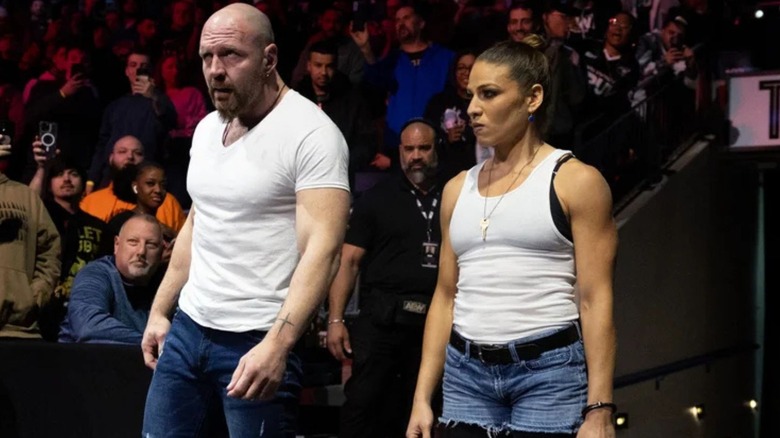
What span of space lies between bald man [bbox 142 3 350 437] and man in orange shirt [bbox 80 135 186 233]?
175 inches

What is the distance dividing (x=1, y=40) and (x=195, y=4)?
1869 millimetres

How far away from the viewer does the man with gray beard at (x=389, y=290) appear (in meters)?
6.86

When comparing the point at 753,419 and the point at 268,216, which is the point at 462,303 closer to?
the point at 268,216

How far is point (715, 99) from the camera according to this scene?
35.6ft

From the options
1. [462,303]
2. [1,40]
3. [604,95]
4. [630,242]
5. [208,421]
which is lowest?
[208,421]

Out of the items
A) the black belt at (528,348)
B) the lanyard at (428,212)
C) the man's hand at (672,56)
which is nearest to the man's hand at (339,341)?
the lanyard at (428,212)

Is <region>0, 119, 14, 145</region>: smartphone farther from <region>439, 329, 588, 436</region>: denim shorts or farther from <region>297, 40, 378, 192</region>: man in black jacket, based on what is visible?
<region>439, 329, 588, 436</region>: denim shorts

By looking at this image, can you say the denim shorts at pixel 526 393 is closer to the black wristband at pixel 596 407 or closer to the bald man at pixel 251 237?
the black wristband at pixel 596 407

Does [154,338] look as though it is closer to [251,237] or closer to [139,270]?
[251,237]

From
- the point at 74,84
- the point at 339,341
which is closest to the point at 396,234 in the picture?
the point at 339,341

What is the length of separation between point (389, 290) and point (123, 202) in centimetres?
232

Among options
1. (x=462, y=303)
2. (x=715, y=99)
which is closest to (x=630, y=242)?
(x=715, y=99)

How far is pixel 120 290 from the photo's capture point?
6633 mm

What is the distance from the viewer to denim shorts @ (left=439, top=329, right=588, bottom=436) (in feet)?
11.5
